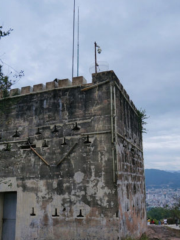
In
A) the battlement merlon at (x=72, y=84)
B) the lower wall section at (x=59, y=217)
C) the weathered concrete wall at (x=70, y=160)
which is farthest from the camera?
the battlement merlon at (x=72, y=84)

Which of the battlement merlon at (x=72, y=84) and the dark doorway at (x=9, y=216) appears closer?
the battlement merlon at (x=72, y=84)

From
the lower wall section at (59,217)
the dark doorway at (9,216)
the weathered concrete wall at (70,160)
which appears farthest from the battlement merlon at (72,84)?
the dark doorway at (9,216)

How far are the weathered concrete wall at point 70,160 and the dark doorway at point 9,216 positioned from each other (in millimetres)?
599

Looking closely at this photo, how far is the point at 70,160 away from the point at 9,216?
4457 mm

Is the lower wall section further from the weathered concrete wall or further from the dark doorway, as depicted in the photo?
the dark doorway

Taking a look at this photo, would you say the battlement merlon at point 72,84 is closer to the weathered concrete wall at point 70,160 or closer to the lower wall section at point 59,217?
the weathered concrete wall at point 70,160

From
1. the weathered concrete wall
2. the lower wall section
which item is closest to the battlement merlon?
the weathered concrete wall

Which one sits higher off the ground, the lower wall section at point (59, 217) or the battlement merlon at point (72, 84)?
the battlement merlon at point (72, 84)

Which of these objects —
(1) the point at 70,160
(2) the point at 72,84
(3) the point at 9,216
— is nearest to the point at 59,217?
→ (1) the point at 70,160

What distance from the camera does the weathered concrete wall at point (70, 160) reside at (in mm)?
10672

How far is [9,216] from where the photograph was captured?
12.6 metres

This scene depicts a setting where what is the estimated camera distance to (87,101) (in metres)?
11.9

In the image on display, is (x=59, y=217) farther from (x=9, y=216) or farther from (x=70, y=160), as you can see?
(x=9, y=216)

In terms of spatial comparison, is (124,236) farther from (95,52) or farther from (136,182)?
(95,52)
